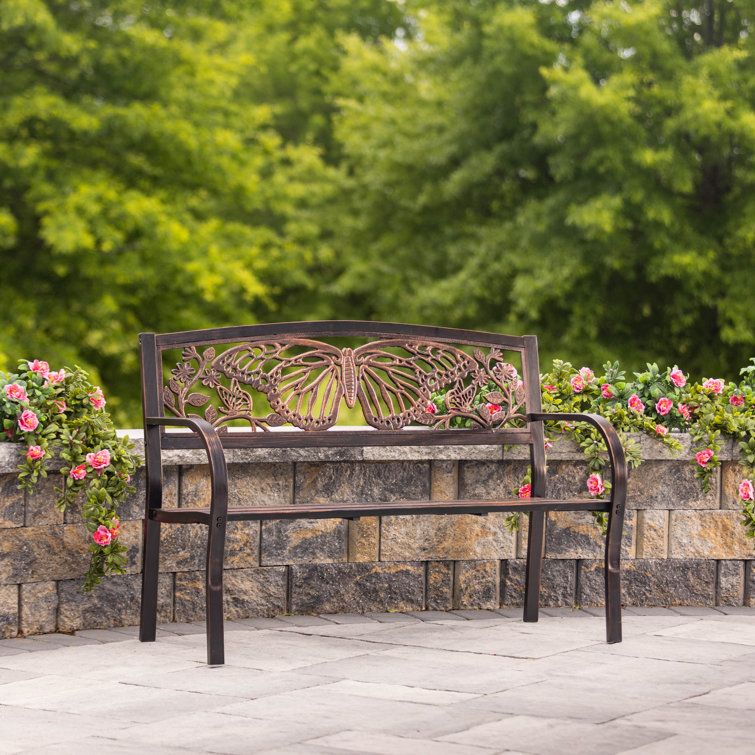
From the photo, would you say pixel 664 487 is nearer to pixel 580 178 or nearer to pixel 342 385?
pixel 342 385

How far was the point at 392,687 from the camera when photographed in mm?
3713

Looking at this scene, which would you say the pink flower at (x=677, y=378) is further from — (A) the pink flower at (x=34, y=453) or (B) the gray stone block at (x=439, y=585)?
(A) the pink flower at (x=34, y=453)

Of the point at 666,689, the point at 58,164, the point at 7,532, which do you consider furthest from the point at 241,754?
the point at 58,164

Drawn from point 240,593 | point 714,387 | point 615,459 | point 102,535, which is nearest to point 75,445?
point 102,535

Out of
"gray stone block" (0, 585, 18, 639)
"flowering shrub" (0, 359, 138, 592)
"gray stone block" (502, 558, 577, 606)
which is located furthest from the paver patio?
"flowering shrub" (0, 359, 138, 592)

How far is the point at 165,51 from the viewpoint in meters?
17.8

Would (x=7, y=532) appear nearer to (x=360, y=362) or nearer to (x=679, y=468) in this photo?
(x=360, y=362)

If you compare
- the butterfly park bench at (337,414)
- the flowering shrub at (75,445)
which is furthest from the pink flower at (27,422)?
the butterfly park bench at (337,414)

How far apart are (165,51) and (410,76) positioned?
6128 millimetres

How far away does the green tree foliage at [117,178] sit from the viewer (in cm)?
1650

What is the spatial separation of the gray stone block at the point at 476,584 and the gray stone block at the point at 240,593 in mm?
769

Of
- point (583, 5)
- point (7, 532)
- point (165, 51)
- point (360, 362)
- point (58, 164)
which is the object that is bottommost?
point (7, 532)

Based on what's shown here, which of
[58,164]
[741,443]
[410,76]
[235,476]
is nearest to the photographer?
[235,476]

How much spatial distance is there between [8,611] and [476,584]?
6.41ft
